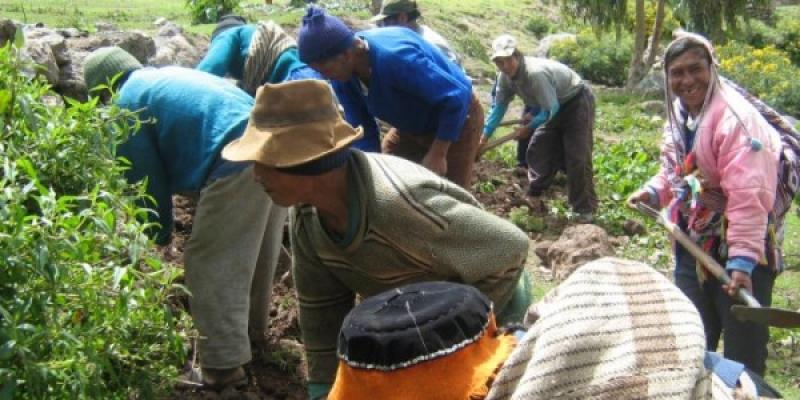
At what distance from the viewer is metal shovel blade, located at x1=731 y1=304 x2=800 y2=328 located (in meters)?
2.62

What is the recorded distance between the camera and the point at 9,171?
7.09 ft

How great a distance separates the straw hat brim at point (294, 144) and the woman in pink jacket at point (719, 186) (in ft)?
4.70

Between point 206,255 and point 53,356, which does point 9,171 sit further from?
point 206,255

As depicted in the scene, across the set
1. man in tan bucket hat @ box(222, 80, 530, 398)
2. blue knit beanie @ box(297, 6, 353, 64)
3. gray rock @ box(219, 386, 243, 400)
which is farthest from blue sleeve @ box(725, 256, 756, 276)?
gray rock @ box(219, 386, 243, 400)

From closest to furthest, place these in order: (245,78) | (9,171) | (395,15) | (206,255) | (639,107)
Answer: (9,171) < (206,255) < (245,78) < (395,15) < (639,107)

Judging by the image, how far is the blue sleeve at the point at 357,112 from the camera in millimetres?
4789

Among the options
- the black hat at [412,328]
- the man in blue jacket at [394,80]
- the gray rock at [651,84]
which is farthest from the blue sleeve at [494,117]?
the gray rock at [651,84]

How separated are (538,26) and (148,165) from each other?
892 inches

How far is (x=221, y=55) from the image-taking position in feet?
16.7

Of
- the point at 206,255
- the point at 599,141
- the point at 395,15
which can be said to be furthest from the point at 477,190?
the point at 206,255

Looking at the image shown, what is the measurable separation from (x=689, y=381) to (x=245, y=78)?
4.02 m

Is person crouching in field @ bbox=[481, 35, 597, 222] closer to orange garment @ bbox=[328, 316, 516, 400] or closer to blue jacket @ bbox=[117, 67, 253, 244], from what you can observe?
blue jacket @ bbox=[117, 67, 253, 244]

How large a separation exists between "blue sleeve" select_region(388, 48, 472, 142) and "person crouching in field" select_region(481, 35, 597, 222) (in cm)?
269

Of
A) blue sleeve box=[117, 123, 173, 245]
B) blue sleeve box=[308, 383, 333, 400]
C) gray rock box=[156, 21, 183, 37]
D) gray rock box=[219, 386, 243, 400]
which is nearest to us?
blue sleeve box=[308, 383, 333, 400]
